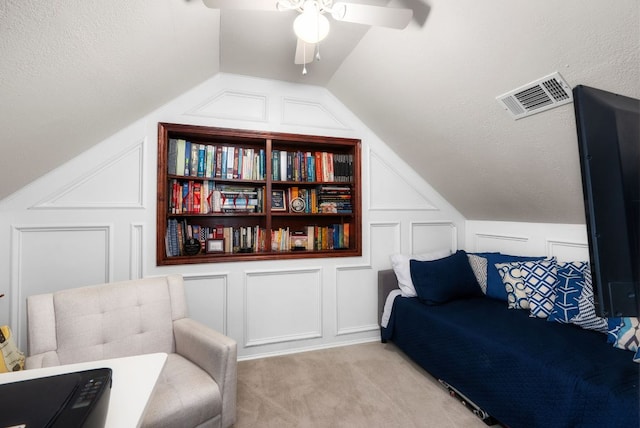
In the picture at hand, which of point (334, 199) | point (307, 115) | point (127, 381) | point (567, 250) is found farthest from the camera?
point (334, 199)

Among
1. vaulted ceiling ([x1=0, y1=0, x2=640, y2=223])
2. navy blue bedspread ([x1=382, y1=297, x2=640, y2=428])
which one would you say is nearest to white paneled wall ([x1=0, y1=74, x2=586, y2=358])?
vaulted ceiling ([x1=0, y1=0, x2=640, y2=223])

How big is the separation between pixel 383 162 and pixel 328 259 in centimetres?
110

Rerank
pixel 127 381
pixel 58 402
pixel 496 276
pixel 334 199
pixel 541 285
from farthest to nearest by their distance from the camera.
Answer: pixel 334 199
pixel 496 276
pixel 541 285
pixel 127 381
pixel 58 402

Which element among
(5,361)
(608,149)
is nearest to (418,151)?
(608,149)

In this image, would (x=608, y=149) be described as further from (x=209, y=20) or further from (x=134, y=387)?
(x=209, y=20)

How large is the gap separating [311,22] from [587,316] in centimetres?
230

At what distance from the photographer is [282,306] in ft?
8.65

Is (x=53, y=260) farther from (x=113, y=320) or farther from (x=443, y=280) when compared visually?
Result: (x=443, y=280)

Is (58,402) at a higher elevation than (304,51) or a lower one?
lower

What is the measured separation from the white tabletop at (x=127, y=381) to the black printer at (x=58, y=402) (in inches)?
3.4

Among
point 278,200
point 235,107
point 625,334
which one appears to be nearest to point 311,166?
point 278,200

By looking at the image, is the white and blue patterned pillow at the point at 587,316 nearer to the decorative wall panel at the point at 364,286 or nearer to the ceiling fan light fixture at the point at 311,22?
the decorative wall panel at the point at 364,286

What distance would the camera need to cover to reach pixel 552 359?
1.52 meters

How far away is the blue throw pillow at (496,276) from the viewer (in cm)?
245
